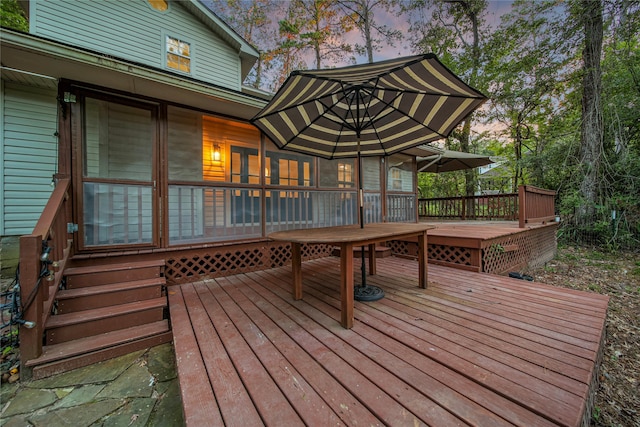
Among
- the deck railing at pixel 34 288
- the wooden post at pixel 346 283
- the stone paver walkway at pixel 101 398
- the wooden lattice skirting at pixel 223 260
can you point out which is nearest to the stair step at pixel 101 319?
the deck railing at pixel 34 288

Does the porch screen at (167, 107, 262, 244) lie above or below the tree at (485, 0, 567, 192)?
below

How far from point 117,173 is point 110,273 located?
1351 millimetres

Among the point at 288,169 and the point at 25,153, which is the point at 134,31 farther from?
the point at 288,169

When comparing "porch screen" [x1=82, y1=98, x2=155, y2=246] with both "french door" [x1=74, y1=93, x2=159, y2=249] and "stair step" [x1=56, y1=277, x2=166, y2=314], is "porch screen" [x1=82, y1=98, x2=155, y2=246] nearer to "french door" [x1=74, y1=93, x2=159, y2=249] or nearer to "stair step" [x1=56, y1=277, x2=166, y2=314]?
"french door" [x1=74, y1=93, x2=159, y2=249]

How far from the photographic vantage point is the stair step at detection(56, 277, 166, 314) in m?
2.45

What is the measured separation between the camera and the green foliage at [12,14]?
267 inches

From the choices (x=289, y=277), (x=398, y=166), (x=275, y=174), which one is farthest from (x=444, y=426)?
(x=398, y=166)

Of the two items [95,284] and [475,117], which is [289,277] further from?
[475,117]

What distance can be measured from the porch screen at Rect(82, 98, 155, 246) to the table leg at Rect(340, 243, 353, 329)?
2878mm

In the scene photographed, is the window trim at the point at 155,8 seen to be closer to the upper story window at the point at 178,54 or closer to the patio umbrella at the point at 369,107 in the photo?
the upper story window at the point at 178,54

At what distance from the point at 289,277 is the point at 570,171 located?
8.86m

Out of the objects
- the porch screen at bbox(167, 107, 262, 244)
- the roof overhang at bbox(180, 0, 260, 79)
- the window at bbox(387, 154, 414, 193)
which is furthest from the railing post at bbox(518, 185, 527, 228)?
the roof overhang at bbox(180, 0, 260, 79)

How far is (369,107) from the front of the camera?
124 inches

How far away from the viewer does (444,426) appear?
114cm
